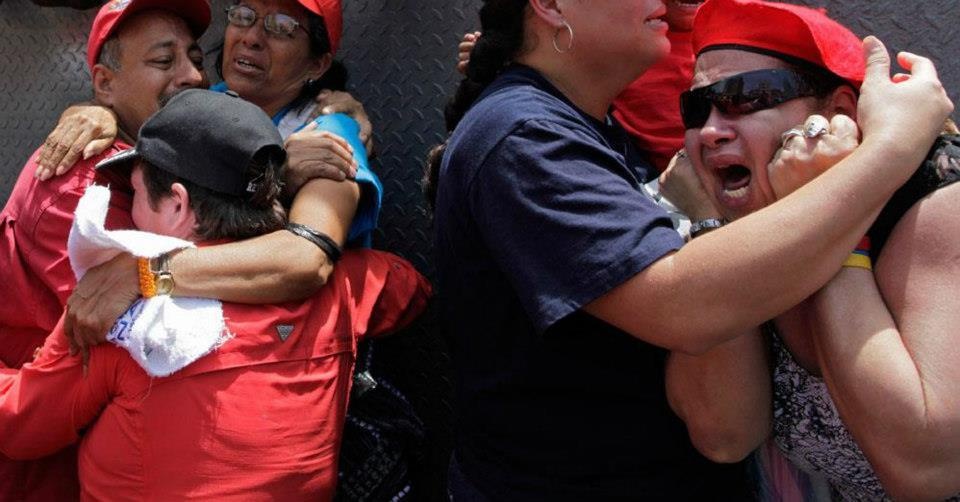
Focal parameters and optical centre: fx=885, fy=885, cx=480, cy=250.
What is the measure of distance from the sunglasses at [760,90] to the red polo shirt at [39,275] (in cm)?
168

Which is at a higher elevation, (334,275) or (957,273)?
(957,273)

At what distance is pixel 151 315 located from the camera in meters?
2.07

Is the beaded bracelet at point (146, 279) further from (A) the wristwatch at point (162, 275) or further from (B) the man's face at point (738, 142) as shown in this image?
(B) the man's face at point (738, 142)

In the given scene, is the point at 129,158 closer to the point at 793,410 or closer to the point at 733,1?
the point at 733,1

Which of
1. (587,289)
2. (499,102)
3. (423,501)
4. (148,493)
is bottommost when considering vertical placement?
(423,501)

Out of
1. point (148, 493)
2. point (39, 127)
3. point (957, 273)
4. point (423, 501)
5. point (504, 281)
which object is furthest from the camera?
point (39, 127)

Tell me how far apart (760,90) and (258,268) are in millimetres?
1234

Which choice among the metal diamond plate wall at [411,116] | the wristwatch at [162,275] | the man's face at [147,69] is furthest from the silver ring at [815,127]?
the man's face at [147,69]

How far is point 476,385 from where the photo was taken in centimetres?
192

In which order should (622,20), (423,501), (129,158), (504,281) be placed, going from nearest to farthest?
(504,281) < (622,20) < (129,158) < (423,501)

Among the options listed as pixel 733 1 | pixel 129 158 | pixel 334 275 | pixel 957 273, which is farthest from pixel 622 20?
pixel 129 158

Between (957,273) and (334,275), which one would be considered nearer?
(957,273)

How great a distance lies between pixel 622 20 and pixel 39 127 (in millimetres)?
3164

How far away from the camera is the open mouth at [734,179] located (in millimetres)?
1810
